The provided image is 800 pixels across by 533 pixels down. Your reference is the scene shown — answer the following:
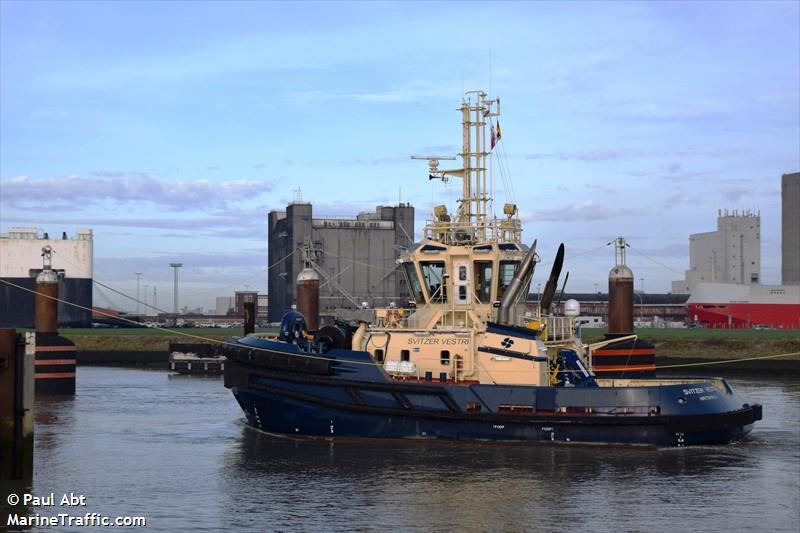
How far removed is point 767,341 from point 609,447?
37.6m

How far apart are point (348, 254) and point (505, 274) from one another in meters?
65.9

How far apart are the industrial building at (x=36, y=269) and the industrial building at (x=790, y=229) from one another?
270 feet

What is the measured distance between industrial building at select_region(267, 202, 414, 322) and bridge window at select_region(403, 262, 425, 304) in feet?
203

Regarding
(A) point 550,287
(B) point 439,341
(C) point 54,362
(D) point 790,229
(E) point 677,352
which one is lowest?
(E) point 677,352

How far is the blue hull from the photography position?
23.0 meters

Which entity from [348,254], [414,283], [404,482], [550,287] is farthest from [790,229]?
[404,482]

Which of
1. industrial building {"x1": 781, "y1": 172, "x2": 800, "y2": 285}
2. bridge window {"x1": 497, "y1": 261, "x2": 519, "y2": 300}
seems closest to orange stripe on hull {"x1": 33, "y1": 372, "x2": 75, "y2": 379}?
bridge window {"x1": 497, "y1": 261, "x2": 519, "y2": 300}

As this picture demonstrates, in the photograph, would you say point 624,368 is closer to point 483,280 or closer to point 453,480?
point 483,280

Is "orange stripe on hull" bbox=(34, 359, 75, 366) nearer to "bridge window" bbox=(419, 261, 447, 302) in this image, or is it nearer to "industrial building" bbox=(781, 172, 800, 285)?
"bridge window" bbox=(419, 261, 447, 302)

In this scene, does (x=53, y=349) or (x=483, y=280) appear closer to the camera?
(x=483, y=280)

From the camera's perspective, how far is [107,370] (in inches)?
2159

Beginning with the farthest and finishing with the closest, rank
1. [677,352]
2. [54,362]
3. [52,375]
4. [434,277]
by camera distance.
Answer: [677,352], [54,362], [52,375], [434,277]

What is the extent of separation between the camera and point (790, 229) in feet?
393

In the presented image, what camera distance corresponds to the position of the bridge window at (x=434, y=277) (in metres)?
25.8
